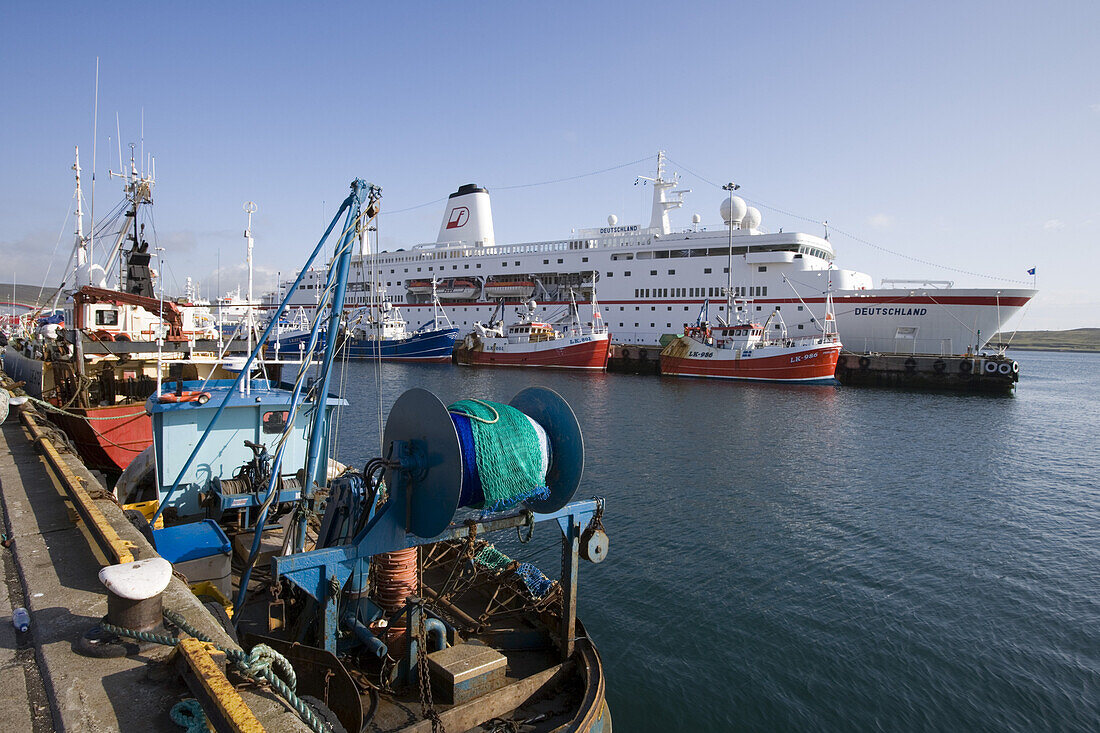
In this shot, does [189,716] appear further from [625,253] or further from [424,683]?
[625,253]

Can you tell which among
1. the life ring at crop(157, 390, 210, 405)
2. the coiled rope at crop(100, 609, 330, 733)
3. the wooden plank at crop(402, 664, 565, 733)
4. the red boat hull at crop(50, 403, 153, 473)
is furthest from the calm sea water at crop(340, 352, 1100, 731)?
the red boat hull at crop(50, 403, 153, 473)

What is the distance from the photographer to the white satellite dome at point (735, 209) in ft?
182

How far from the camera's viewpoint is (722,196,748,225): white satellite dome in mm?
55350

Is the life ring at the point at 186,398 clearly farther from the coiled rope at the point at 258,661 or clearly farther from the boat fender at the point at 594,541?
the boat fender at the point at 594,541

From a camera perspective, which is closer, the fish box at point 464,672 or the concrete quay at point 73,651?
the concrete quay at point 73,651

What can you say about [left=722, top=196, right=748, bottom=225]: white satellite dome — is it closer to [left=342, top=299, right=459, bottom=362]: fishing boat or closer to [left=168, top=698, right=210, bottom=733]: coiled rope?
[left=342, top=299, right=459, bottom=362]: fishing boat

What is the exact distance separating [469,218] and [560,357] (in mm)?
29306

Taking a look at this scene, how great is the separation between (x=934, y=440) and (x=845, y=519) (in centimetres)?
1311

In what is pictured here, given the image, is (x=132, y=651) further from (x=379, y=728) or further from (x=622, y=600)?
(x=622, y=600)

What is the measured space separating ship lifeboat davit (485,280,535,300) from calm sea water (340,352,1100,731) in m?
41.4

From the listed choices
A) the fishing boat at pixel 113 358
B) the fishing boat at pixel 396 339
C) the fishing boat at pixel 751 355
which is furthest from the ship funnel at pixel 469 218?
the fishing boat at pixel 113 358

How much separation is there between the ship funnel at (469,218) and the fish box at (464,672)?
69077 mm

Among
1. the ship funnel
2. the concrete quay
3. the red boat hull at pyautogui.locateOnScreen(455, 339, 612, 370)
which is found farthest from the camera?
the ship funnel

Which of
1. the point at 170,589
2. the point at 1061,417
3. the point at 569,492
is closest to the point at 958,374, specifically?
the point at 1061,417
